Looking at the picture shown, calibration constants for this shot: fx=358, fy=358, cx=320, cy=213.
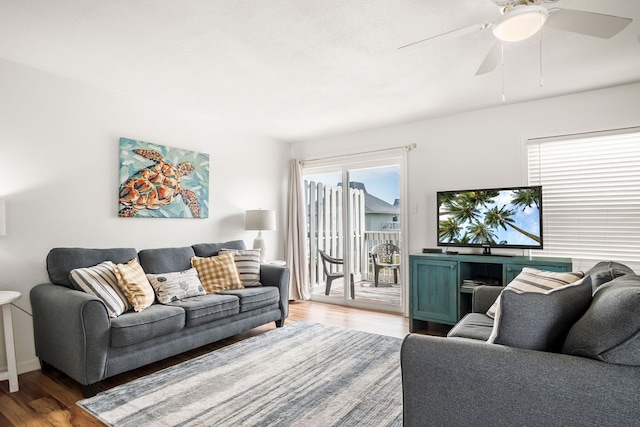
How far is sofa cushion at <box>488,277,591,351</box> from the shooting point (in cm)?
138

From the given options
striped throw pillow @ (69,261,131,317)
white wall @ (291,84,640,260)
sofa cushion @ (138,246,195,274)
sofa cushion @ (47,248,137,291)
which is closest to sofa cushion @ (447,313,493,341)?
white wall @ (291,84,640,260)

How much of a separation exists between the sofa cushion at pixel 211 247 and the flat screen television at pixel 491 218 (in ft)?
7.96

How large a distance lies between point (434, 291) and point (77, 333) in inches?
126

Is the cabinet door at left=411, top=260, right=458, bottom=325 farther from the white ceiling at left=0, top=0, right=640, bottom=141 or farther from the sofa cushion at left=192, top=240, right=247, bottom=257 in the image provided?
the sofa cushion at left=192, top=240, right=247, bottom=257

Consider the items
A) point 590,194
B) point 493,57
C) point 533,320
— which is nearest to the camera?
point 533,320

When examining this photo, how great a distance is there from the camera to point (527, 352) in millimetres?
1311

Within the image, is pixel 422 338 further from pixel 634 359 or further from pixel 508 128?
pixel 508 128

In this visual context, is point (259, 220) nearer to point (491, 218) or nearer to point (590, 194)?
point (491, 218)

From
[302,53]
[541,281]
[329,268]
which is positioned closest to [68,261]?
[302,53]

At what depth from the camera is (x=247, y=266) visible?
13.1 feet

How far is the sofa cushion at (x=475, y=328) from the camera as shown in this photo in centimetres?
213

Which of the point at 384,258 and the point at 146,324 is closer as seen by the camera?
the point at 146,324

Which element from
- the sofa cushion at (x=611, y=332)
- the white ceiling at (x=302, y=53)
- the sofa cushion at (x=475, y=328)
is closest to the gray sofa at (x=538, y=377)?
the sofa cushion at (x=611, y=332)

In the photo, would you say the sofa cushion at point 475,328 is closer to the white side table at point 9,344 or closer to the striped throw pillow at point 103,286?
the striped throw pillow at point 103,286
